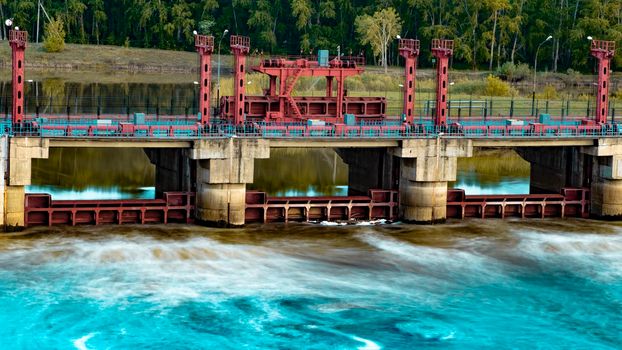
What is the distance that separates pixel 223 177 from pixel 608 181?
29.7 m

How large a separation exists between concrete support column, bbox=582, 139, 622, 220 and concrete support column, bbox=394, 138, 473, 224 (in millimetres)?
11763

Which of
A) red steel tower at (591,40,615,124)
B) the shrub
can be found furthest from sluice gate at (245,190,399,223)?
the shrub

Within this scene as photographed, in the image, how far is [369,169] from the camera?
327ft

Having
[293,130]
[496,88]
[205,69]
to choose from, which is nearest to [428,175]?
[293,130]

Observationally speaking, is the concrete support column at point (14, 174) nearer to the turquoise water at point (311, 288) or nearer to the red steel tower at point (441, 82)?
the turquoise water at point (311, 288)

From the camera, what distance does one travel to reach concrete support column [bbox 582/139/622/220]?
96.1 m

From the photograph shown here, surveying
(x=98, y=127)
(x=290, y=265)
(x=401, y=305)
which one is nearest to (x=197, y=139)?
(x=98, y=127)

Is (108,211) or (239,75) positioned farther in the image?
(239,75)

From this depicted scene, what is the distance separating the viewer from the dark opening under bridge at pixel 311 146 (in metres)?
85.9

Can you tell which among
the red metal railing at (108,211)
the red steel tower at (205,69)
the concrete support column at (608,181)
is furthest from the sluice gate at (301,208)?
the red steel tower at (205,69)

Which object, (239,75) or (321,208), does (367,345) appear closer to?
(321,208)

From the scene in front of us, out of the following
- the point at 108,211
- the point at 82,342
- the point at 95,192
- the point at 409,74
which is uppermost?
the point at 409,74

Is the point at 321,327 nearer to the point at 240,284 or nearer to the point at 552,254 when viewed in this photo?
the point at 240,284

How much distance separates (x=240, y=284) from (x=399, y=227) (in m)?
21.1
